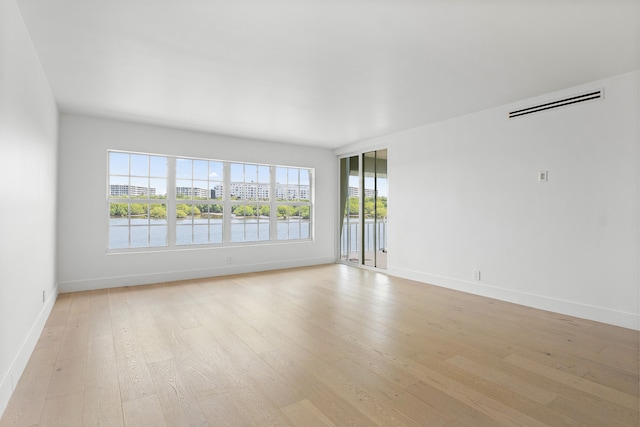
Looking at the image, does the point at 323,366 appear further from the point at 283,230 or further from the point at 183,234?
the point at 283,230

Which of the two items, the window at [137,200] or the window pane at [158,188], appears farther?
the window pane at [158,188]

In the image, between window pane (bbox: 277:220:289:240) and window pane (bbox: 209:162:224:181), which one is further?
window pane (bbox: 277:220:289:240)

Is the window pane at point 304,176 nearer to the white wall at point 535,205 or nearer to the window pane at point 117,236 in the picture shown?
the white wall at point 535,205

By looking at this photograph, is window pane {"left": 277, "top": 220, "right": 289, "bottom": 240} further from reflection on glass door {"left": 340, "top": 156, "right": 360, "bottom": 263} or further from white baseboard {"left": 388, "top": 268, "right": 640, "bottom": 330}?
white baseboard {"left": 388, "top": 268, "right": 640, "bottom": 330}

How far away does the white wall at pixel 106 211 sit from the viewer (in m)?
4.38

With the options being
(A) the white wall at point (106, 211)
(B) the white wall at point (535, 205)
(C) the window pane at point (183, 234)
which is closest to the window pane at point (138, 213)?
(A) the white wall at point (106, 211)

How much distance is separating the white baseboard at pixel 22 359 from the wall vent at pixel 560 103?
16.8 feet

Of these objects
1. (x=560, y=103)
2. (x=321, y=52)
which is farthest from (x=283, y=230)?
(x=560, y=103)

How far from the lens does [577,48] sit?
102 inches

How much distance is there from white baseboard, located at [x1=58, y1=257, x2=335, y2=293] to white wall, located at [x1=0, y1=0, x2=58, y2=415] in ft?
3.73

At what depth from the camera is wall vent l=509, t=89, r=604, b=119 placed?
3.25 meters

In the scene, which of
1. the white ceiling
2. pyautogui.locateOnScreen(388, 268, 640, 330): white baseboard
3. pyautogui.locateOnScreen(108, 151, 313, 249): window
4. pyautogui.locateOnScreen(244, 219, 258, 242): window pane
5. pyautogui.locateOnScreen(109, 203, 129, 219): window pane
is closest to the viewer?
the white ceiling

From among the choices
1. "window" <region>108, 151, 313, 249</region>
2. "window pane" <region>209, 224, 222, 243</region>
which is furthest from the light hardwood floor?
"window pane" <region>209, 224, 222, 243</region>

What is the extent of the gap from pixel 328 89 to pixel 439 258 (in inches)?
116
